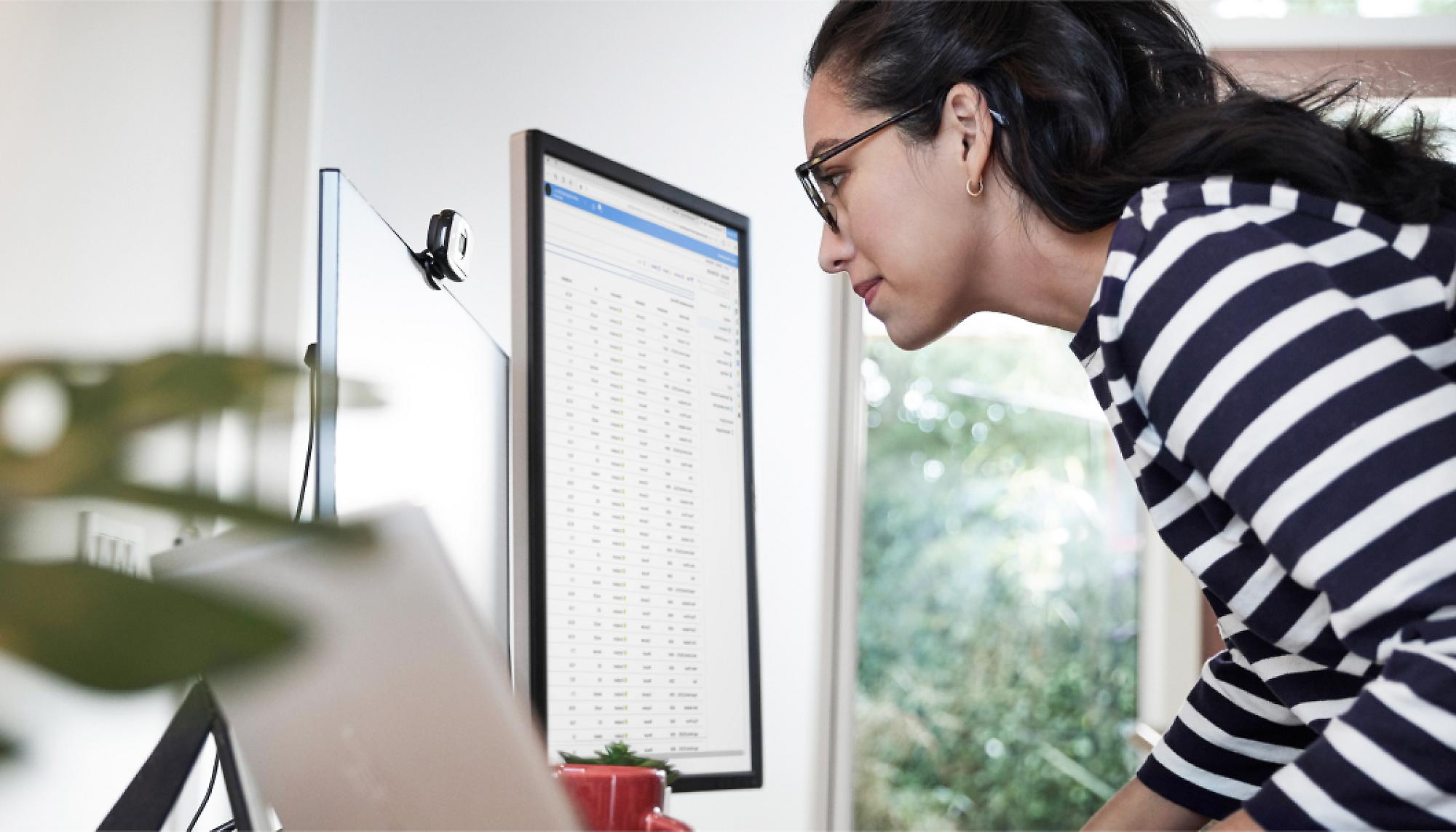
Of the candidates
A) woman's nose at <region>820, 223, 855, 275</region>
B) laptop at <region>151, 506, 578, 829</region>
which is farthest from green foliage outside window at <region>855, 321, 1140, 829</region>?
laptop at <region>151, 506, 578, 829</region>

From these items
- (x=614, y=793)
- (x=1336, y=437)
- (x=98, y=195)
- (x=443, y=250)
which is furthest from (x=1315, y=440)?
(x=98, y=195)

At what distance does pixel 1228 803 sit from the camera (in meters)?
0.99

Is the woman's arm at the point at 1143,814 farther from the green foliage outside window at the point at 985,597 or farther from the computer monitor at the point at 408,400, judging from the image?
the green foliage outside window at the point at 985,597

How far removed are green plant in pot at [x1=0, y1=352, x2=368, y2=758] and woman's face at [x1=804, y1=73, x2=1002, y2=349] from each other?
2.64 ft

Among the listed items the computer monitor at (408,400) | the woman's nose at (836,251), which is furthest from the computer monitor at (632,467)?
the woman's nose at (836,251)

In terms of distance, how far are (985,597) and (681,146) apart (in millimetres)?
2383

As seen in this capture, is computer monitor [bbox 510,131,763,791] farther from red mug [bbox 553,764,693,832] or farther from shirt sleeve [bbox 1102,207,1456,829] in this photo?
shirt sleeve [bbox 1102,207,1456,829]

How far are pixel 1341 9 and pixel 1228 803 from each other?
76.0 inches

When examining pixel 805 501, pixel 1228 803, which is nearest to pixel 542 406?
pixel 1228 803

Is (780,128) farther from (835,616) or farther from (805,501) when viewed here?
(835,616)

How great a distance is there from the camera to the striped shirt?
1.84 feet

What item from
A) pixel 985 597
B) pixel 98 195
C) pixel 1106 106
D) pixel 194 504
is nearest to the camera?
pixel 194 504

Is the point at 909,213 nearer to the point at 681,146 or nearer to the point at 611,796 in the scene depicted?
the point at 611,796

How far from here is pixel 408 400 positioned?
77 centimetres
